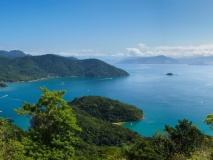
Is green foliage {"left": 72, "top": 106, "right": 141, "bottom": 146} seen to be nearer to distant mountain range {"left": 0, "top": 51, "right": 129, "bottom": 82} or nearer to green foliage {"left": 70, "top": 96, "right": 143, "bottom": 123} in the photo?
green foliage {"left": 70, "top": 96, "right": 143, "bottom": 123}

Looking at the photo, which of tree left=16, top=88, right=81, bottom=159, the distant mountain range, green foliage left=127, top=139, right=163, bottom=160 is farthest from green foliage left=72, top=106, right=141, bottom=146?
the distant mountain range

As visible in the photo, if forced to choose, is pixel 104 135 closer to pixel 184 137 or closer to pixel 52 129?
pixel 184 137

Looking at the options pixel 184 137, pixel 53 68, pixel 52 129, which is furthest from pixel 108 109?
pixel 53 68

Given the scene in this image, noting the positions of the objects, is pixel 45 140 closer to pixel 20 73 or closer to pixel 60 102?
pixel 60 102

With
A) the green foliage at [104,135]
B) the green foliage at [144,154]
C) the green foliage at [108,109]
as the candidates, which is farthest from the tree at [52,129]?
the green foliage at [108,109]

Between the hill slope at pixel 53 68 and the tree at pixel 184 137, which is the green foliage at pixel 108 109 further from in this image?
the hill slope at pixel 53 68

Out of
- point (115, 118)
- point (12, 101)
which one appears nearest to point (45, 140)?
point (115, 118)
